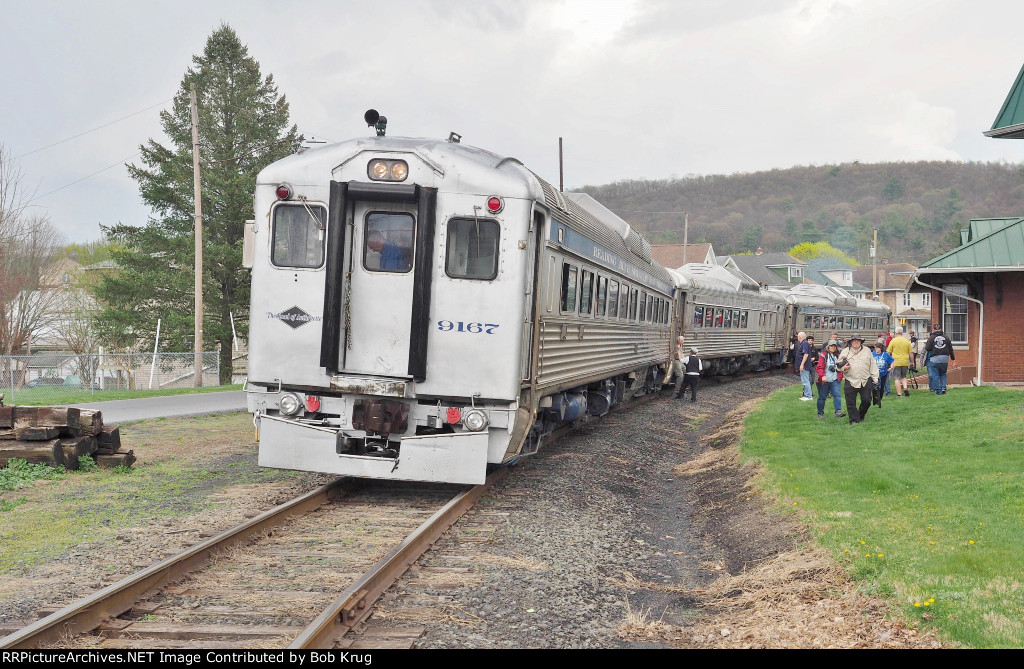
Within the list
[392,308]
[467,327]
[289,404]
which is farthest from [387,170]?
[289,404]

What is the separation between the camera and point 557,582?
260 inches

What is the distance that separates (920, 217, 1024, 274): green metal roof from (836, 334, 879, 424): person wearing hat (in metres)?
7.17

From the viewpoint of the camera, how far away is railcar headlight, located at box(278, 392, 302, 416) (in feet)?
29.9

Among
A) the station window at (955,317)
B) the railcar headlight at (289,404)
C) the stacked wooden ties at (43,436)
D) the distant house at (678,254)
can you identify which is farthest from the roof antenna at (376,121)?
the distant house at (678,254)

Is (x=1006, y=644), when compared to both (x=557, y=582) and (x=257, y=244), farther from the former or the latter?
(x=257, y=244)

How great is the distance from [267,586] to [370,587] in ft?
2.48

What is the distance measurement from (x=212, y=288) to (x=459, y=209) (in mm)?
26808

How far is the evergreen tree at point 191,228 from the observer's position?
33.4 m

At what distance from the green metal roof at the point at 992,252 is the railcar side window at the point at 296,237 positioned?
54.5 ft

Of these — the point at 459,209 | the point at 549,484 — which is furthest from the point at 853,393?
the point at 459,209

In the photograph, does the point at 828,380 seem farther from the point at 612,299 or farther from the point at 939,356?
the point at 612,299

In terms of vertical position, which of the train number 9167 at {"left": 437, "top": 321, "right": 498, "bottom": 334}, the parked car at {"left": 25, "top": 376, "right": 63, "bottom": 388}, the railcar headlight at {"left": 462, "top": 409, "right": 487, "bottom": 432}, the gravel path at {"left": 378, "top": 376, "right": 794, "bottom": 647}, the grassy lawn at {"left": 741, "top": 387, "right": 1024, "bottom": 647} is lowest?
the parked car at {"left": 25, "top": 376, "right": 63, "bottom": 388}

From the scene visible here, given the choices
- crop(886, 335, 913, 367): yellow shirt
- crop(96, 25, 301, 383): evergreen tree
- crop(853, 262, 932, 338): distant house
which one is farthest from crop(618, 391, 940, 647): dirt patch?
crop(853, 262, 932, 338): distant house

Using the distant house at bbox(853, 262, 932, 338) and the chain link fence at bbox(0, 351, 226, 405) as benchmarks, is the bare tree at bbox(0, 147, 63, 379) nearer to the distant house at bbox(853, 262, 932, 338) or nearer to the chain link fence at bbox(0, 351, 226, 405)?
the chain link fence at bbox(0, 351, 226, 405)
